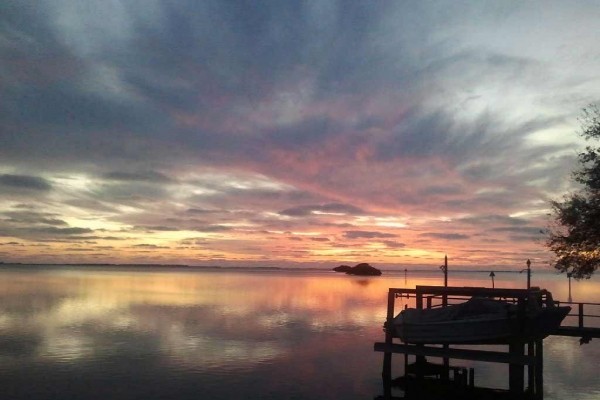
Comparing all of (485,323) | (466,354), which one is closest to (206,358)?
(466,354)

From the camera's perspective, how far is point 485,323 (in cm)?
2353

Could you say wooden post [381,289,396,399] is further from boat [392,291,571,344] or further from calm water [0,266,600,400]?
calm water [0,266,600,400]

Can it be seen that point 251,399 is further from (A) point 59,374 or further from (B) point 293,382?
(A) point 59,374

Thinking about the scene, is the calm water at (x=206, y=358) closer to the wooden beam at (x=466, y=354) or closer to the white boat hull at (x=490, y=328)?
the wooden beam at (x=466, y=354)

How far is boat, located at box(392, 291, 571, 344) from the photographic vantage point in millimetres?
23078

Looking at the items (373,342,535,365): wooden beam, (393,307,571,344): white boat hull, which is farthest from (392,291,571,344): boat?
(373,342,535,365): wooden beam

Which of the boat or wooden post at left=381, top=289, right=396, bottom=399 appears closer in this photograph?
the boat

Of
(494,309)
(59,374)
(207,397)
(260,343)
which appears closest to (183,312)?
(260,343)

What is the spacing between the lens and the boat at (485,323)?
2308cm

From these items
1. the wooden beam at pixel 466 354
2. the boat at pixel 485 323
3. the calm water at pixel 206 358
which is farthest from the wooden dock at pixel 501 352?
the calm water at pixel 206 358

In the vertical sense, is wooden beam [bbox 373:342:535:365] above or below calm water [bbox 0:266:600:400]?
above

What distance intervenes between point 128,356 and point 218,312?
31962 millimetres

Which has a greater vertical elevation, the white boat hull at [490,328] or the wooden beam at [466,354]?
the white boat hull at [490,328]

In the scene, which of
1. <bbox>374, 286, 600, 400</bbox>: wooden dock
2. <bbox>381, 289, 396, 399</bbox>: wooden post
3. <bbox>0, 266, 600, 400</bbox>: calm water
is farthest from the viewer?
<bbox>0, 266, 600, 400</bbox>: calm water
